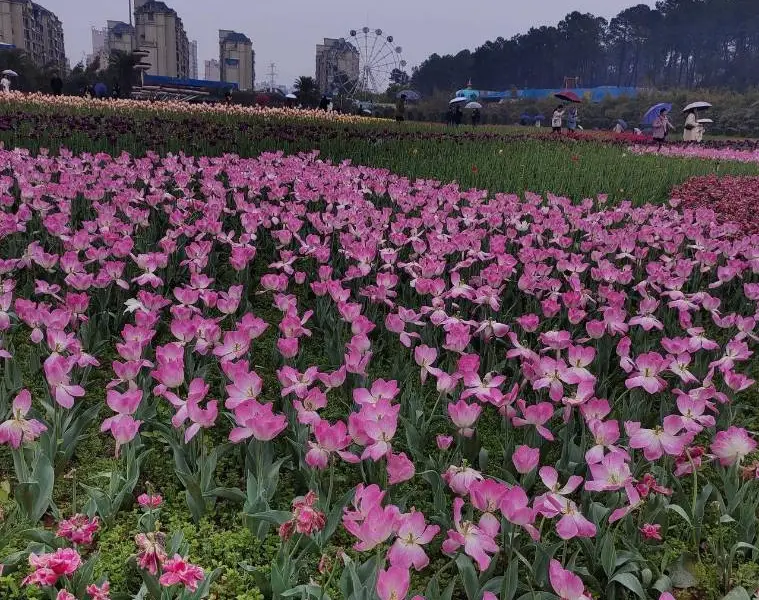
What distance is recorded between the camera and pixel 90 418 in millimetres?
2512

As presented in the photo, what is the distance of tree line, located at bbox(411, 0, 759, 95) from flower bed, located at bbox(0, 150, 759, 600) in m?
82.5

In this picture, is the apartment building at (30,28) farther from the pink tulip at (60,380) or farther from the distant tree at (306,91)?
the pink tulip at (60,380)

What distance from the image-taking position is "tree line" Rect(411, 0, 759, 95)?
88312 millimetres

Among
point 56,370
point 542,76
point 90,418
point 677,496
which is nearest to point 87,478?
point 90,418

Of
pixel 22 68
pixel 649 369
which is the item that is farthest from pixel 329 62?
pixel 649 369

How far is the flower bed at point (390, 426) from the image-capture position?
67.9 inches

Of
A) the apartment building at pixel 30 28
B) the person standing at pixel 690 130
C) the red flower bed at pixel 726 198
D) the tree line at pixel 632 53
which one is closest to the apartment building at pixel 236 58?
the apartment building at pixel 30 28

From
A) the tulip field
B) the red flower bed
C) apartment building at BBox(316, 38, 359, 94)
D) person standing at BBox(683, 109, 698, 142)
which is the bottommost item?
the tulip field

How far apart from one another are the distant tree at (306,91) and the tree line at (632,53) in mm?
52149

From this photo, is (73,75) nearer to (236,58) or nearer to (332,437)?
(332,437)

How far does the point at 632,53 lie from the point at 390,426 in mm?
110370

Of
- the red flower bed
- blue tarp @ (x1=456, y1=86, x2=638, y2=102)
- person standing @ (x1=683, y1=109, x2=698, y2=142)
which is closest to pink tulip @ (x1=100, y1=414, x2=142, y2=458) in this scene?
the red flower bed

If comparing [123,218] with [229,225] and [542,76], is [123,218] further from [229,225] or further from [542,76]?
[542,76]

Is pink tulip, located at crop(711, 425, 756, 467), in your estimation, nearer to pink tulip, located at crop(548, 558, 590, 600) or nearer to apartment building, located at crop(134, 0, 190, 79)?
pink tulip, located at crop(548, 558, 590, 600)
